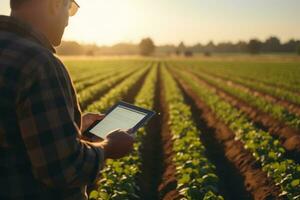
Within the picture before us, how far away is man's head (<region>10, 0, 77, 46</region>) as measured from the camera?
99.5 inches

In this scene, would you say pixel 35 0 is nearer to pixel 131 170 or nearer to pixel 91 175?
pixel 91 175

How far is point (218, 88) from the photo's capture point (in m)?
28.9

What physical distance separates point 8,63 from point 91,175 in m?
0.68

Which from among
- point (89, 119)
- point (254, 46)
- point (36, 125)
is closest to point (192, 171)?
point (89, 119)

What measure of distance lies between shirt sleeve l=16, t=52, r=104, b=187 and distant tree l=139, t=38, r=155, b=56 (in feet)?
558

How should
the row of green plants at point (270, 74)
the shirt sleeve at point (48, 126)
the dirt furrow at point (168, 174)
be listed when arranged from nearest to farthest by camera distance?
the shirt sleeve at point (48, 126), the dirt furrow at point (168, 174), the row of green plants at point (270, 74)

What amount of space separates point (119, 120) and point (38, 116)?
110 centimetres

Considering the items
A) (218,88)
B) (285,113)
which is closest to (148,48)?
(218,88)

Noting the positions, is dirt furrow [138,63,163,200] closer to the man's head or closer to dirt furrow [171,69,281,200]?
dirt furrow [171,69,281,200]

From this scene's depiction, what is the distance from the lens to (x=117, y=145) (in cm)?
276

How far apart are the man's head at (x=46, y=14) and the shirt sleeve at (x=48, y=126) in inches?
9.3

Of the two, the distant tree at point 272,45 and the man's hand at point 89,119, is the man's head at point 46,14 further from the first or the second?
the distant tree at point 272,45

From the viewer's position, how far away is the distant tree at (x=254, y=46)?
504 feet

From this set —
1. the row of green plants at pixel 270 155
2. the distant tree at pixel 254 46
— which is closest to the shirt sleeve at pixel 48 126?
the row of green plants at pixel 270 155
